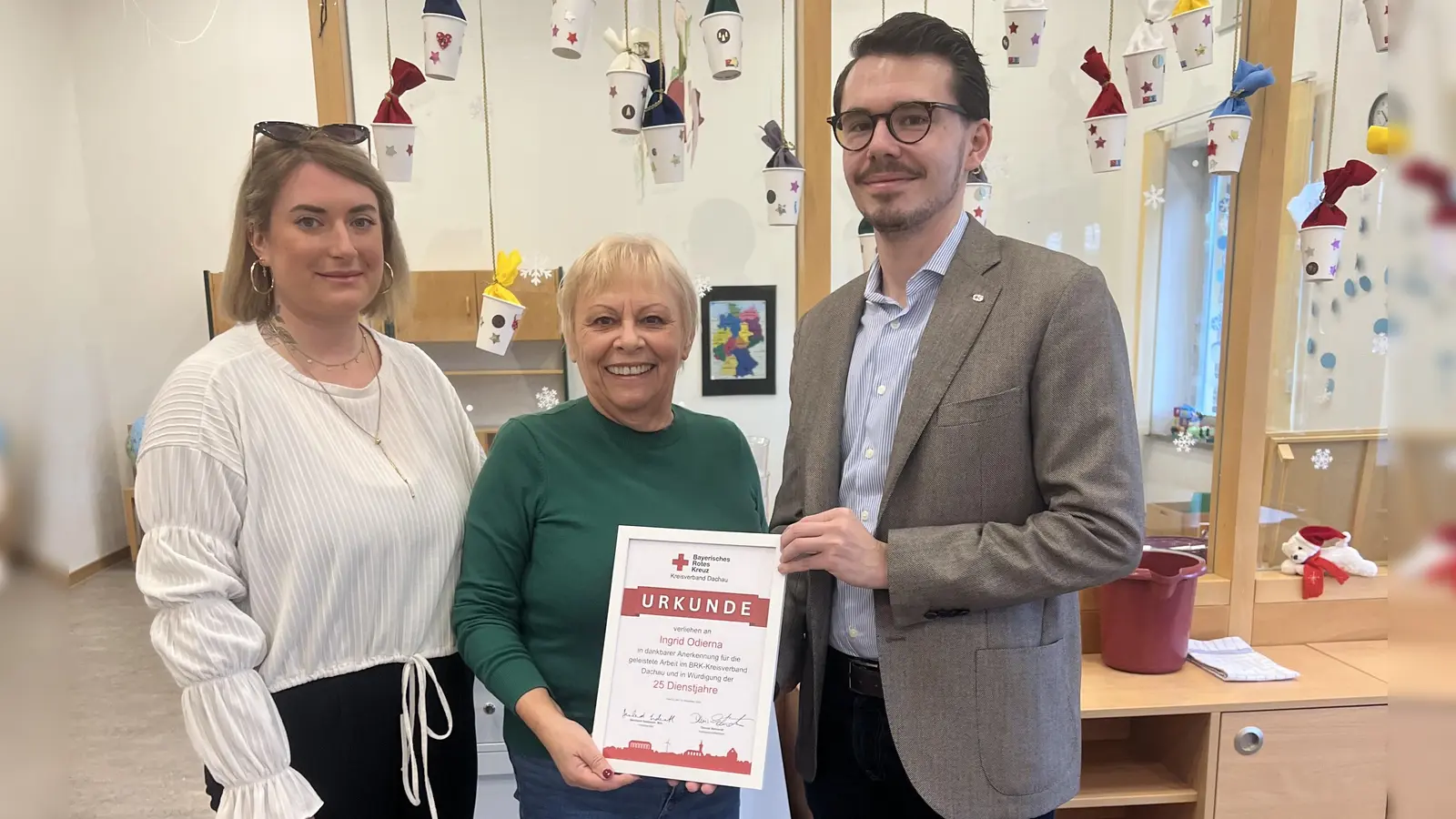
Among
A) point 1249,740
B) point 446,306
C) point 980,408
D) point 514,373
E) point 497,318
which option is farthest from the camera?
point 446,306

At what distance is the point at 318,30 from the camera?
86.8 inches

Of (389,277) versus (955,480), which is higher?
(389,277)

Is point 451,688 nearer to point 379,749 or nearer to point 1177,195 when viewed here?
point 379,749

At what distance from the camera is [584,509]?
4.59 feet

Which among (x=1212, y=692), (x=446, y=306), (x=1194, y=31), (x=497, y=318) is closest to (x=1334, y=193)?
(x=1194, y=31)

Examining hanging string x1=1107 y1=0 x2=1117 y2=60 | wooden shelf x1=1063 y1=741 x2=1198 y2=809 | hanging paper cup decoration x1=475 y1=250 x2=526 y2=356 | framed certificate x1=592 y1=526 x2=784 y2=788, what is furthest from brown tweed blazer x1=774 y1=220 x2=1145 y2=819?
hanging string x1=1107 y1=0 x2=1117 y2=60

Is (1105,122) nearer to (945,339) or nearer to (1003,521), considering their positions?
(945,339)

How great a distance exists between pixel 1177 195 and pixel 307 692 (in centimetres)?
299

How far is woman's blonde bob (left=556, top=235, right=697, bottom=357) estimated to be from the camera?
1415 millimetres

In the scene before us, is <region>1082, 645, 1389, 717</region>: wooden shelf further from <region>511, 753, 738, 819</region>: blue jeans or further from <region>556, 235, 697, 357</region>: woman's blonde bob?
<region>556, 235, 697, 357</region>: woman's blonde bob
